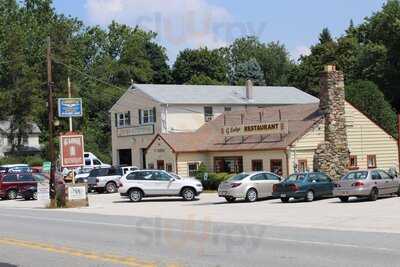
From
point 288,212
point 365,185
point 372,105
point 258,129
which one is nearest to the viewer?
point 288,212

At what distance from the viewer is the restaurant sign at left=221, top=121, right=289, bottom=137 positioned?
146 feet

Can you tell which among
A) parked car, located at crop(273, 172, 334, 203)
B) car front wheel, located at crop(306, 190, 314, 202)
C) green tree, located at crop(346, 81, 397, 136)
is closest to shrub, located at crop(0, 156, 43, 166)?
green tree, located at crop(346, 81, 397, 136)

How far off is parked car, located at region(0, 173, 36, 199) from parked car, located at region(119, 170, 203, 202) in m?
11.1

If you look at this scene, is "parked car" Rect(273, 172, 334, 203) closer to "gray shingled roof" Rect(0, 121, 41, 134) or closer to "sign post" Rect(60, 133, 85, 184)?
"sign post" Rect(60, 133, 85, 184)

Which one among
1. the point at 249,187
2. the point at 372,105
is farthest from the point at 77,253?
the point at 372,105

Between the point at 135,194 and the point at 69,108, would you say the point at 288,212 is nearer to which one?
the point at 135,194

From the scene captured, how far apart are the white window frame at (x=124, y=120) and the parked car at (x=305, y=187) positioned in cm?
3191

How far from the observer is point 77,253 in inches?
587

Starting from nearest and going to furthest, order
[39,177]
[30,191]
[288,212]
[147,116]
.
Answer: [288,212]
[30,191]
[39,177]
[147,116]

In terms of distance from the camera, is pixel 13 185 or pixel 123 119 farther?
pixel 123 119

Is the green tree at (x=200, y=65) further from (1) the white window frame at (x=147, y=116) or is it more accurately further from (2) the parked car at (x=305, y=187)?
(2) the parked car at (x=305, y=187)

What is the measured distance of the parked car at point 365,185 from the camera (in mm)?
30469

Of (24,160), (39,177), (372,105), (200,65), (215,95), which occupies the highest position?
(200,65)

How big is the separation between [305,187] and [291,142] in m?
10.6
